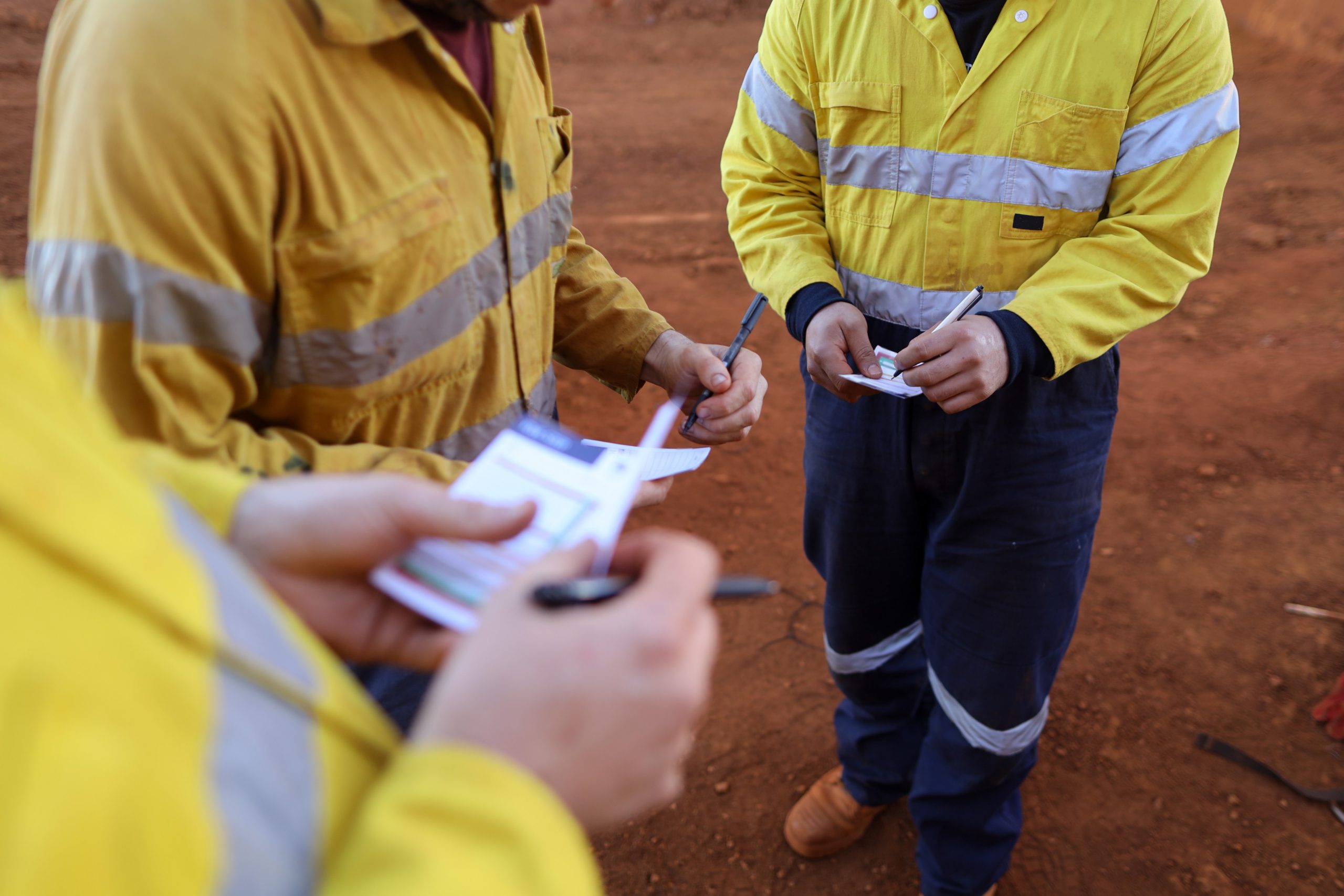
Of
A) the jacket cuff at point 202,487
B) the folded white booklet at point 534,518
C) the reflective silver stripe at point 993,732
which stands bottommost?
the reflective silver stripe at point 993,732

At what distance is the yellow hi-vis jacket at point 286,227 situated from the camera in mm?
1198

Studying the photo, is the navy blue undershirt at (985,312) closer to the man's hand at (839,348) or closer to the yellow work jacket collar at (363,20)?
the man's hand at (839,348)

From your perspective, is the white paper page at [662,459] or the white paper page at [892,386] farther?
the white paper page at [892,386]

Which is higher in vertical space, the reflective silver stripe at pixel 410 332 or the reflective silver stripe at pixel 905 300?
the reflective silver stripe at pixel 410 332

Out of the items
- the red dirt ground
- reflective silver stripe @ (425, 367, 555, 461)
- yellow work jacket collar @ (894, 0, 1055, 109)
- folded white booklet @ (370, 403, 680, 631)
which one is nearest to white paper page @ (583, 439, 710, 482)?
folded white booklet @ (370, 403, 680, 631)

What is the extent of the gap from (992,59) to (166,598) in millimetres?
2059

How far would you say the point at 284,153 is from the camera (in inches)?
51.6

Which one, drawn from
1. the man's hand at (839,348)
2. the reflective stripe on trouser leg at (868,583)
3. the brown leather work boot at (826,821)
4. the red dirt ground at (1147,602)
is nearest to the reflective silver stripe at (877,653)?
the reflective stripe on trouser leg at (868,583)

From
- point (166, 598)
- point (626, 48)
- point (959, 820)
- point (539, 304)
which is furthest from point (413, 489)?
point (626, 48)

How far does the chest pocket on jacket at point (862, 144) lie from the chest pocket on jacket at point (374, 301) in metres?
1.15

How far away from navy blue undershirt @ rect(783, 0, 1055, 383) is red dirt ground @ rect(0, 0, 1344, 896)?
164 cm

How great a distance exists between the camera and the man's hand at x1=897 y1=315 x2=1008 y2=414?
203cm

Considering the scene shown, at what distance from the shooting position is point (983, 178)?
7.07 ft

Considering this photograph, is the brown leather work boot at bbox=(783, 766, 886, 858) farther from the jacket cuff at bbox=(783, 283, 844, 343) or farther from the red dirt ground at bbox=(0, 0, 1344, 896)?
the jacket cuff at bbox=(783, 283, 844, 343)
